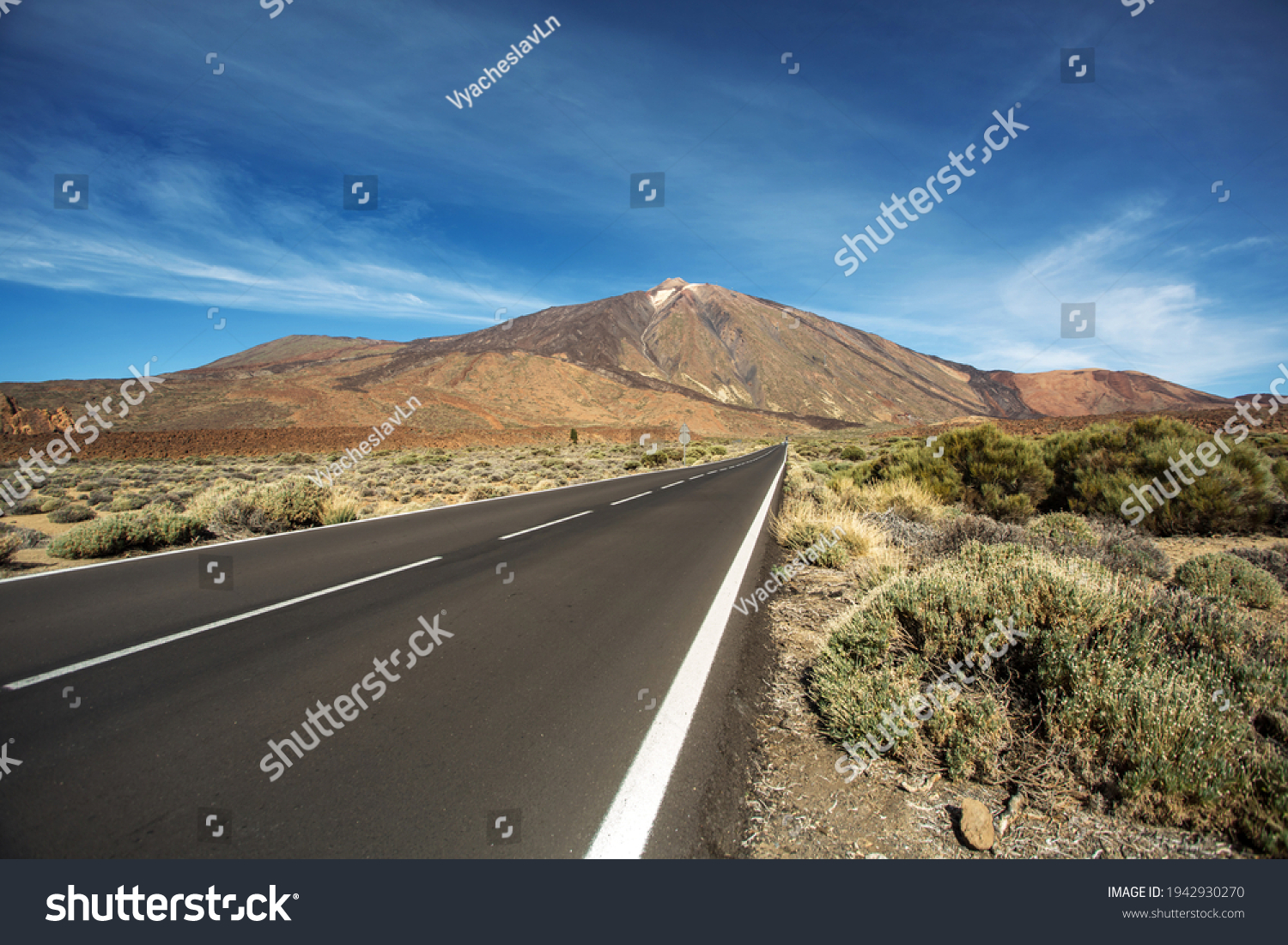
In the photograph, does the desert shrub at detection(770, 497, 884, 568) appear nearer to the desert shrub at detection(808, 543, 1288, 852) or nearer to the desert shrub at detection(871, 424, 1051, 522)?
the desert shrub at detection(808, 543, 1288, 852)

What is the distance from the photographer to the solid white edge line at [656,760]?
7.31ft

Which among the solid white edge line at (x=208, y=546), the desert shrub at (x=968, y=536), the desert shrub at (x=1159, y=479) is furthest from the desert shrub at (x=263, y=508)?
the desert shrub at (x=1159, y=479)

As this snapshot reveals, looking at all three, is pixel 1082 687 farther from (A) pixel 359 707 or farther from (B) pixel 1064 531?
(B) pixel 1064 531

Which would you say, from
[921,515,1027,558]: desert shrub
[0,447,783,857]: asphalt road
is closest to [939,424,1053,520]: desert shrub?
[921,515,1027,558]: desert shrub

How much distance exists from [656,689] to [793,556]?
4590 millimetres

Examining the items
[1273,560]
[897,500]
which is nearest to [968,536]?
[1273,560]

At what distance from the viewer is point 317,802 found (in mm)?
2488

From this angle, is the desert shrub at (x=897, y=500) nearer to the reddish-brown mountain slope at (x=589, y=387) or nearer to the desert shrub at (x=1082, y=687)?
the desert shrub at (x=1082, y=687)

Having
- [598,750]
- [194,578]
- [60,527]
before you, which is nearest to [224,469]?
[60,527]

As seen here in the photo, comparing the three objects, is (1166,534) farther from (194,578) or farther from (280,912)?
(194,578)

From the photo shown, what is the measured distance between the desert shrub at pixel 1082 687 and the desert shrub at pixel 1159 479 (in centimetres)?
554

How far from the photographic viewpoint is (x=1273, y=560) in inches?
229

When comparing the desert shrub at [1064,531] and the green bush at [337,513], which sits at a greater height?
the green bush at [337,513]

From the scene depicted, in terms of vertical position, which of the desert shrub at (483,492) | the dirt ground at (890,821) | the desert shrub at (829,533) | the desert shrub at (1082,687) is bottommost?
the dirt ground at (890,821)
